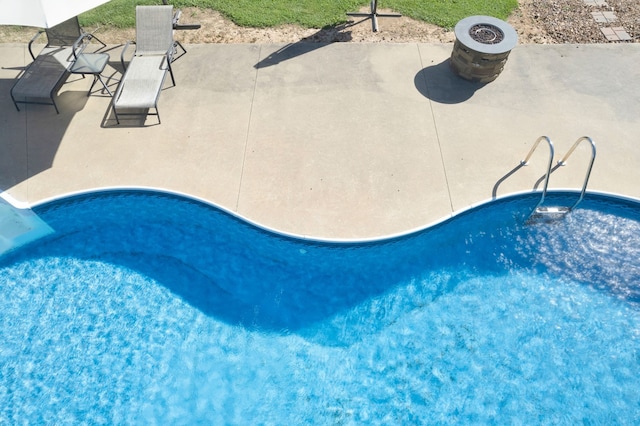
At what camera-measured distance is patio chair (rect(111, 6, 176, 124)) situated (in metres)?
9.35

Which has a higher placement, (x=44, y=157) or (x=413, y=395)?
(x=44, y=157)

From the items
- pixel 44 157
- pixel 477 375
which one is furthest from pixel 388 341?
pixel 44 157

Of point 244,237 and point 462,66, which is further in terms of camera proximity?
point 462,66

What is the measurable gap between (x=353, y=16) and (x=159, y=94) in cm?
502

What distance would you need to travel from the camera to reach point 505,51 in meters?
9.61

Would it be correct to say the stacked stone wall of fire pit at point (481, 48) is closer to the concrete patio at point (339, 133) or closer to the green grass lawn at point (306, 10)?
the concrete patio at point (339, 133)

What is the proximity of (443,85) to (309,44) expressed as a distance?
10.2ft

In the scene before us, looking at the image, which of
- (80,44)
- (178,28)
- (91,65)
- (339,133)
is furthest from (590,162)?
(80,44)

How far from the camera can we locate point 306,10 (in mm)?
12062

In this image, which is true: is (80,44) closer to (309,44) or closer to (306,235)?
(309,44)

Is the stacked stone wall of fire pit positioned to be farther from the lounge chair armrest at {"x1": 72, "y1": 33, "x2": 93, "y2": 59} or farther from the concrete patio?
the lounge chair armrest at {"x1": 72, "y1": 33, "x2": 93, "y2": 59}

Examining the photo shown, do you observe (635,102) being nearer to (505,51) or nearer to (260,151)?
(505,51)

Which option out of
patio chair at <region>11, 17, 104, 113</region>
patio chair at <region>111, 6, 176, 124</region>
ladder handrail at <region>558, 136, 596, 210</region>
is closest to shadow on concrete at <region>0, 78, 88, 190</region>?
patio chair at <region>11, 17, 104, 113</region>

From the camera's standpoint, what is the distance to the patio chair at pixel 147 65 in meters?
9.35
